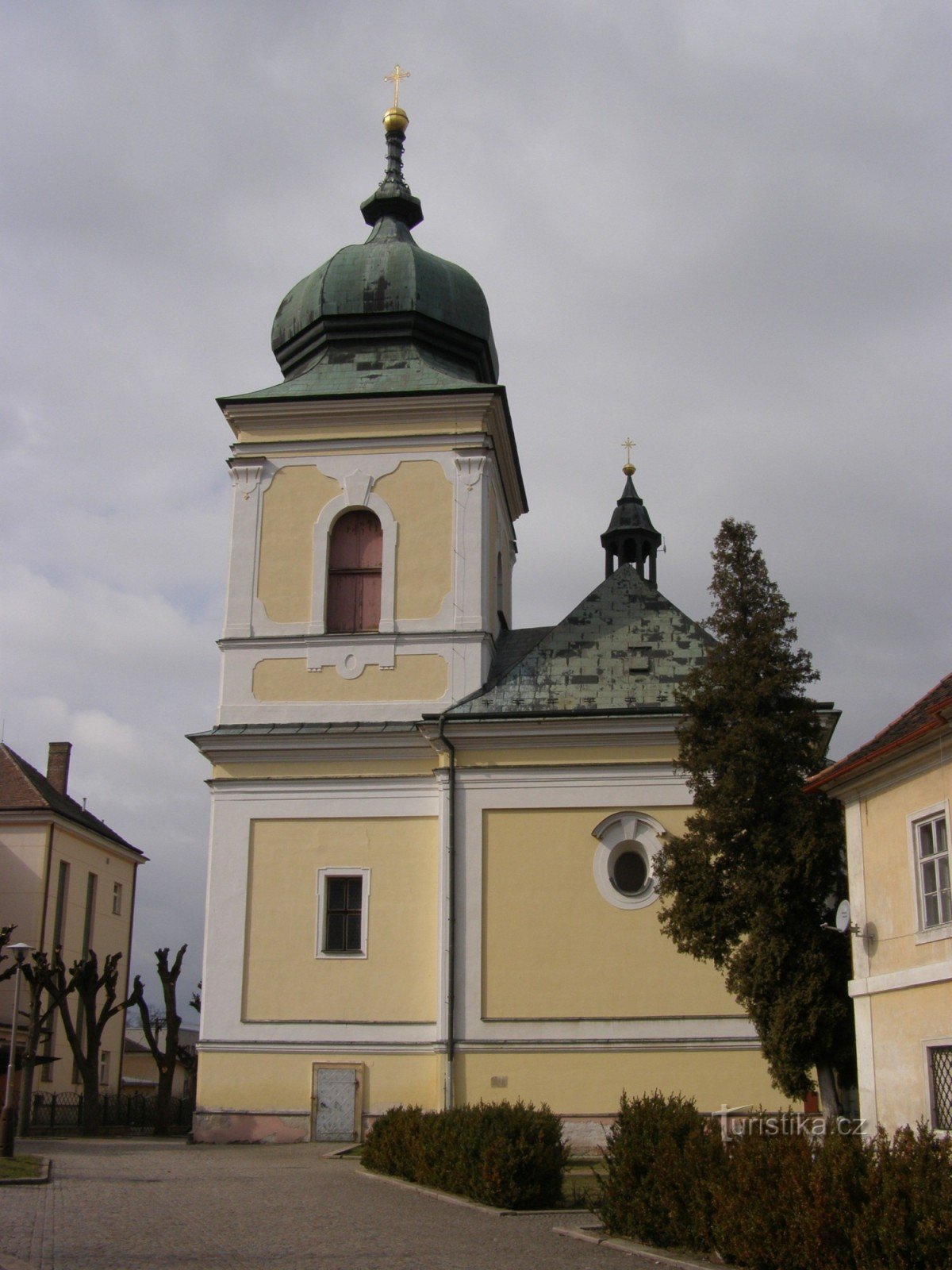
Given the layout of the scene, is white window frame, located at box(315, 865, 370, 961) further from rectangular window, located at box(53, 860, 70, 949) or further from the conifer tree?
rectangular window, located at box(53, 860, 70, 949)

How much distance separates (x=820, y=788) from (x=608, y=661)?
8083mm

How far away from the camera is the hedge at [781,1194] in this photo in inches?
378

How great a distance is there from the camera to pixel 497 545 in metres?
29.1

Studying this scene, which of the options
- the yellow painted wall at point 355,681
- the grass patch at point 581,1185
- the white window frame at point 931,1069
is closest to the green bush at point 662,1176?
the grass patch at point 581,1185

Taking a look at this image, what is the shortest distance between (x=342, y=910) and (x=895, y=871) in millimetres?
11440

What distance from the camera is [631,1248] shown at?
469 inches

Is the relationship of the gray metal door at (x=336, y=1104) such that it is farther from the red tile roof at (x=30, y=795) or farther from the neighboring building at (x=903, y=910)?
the red tile roof at (x=30, y=795)

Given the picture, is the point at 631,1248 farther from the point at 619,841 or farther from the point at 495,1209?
the point at 619,841

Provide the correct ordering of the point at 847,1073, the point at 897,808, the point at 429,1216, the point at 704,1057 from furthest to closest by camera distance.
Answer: the point at 704,1057, the point at 847,1073, the point at 897,808, the point at 429,1216

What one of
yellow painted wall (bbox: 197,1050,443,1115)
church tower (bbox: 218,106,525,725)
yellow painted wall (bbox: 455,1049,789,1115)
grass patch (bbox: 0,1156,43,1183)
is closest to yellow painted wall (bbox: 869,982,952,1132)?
yellow painted wall (bbox: 455,1049,789,1115)

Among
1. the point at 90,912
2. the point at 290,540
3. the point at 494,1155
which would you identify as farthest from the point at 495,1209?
the point at 90,912

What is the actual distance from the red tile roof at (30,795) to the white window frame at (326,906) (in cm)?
1865

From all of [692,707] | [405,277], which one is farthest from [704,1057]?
[405,277]

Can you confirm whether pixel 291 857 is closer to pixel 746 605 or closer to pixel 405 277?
pixel 746 605
